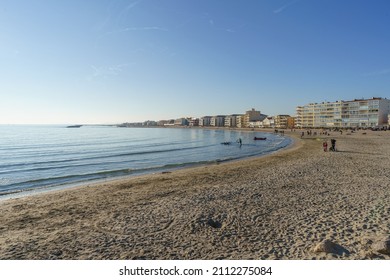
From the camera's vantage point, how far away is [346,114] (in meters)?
116

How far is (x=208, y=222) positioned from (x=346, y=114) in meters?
132

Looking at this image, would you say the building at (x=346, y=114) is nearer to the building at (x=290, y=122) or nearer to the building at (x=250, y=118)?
the building at (x=290, y=122)

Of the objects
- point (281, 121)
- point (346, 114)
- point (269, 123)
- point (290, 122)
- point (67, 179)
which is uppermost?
point (346, 114)

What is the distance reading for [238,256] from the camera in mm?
5543

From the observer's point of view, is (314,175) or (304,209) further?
(314,175)

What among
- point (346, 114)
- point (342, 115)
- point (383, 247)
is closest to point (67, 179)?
point (383, 247)

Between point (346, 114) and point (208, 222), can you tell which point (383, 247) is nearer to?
point (208, 222)

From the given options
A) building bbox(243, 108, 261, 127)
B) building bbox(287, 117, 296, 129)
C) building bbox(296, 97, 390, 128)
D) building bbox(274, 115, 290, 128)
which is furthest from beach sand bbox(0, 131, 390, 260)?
building bbox(243, 108, 261, 127)

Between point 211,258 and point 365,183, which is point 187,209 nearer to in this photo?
point 211,258

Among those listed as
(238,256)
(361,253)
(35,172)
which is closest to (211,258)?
(238,256)

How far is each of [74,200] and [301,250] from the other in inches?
402

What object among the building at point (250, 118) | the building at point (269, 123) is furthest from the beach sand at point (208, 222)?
the building at point (250, 118)

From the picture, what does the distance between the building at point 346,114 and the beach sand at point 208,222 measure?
114695mm
